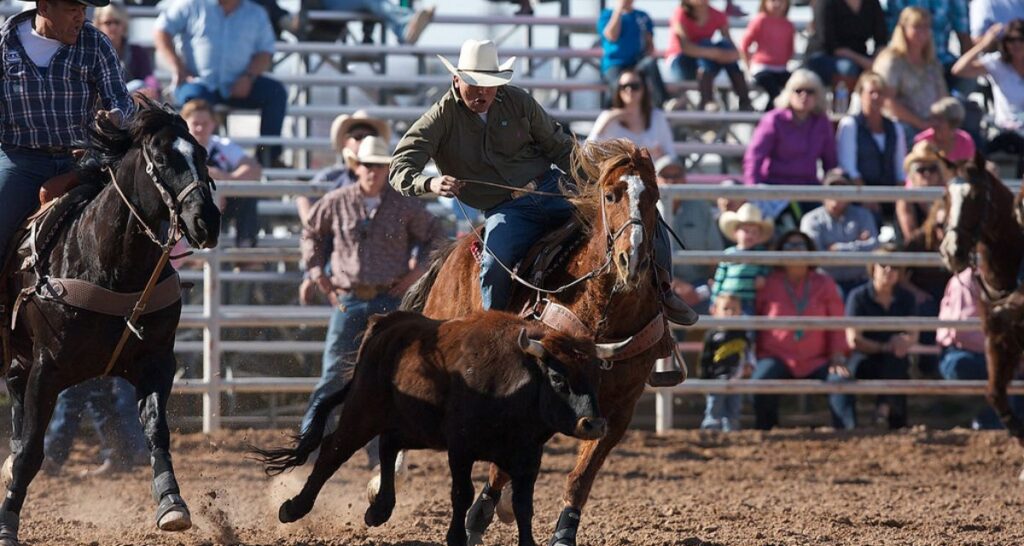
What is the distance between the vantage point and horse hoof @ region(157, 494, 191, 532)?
20.0 feet

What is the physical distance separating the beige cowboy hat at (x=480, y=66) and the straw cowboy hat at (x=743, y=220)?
4369 millimetres

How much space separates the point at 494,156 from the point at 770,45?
700cm

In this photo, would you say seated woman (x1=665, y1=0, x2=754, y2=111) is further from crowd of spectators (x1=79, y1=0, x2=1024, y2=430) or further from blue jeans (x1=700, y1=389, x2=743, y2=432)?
blue jeans (x1=700, y1=389, x2=743, y2=432)

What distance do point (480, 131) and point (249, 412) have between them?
4997 millimetres

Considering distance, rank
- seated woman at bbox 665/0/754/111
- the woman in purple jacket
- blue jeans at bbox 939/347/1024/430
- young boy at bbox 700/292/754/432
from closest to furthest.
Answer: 1. young boy at bbox 700/292/754/432
2. blue jeans at bbox 939/347/1024/430
3. the woman in purple jacket
4. seated woman at bbox 665/0/754/111

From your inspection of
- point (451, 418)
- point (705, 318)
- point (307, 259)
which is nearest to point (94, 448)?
point (307, 259)

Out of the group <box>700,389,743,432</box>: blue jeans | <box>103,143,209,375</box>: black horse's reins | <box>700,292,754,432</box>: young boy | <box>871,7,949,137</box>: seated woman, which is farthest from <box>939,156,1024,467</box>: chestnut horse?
<box>103,143,209,375</box>: black horse's reins

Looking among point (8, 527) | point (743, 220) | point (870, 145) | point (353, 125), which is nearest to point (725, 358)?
point (743, 220)

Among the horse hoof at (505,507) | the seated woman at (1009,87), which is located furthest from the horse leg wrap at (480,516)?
the seated woman at (1009,87)

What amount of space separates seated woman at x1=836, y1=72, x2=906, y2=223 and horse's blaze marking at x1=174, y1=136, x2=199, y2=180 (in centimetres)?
703

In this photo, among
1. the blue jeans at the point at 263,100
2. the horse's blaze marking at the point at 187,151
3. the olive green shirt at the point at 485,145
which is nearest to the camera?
the horse's blaze marking at the point at 187,151

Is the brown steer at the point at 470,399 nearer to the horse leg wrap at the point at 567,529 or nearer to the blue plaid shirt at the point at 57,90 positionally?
the horse leg wrap at the point at 567,529

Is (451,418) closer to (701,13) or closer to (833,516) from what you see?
(833,516)

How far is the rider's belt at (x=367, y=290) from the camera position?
9.35 m
